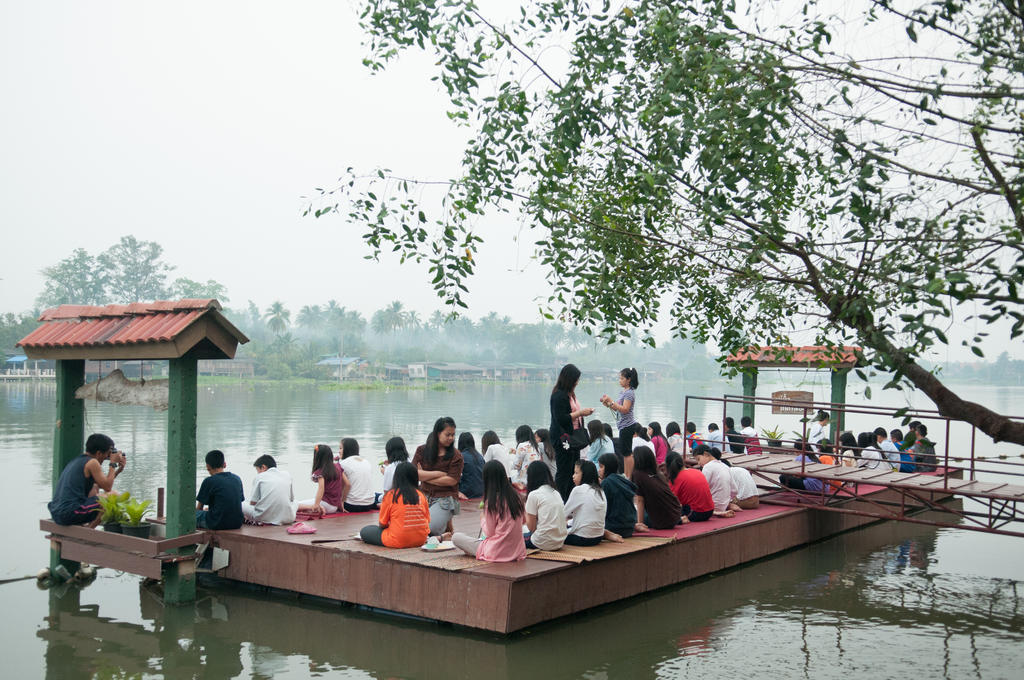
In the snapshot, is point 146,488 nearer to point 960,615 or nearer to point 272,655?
point 272,655

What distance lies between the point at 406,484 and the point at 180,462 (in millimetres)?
2017

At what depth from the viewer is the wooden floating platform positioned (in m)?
7.21

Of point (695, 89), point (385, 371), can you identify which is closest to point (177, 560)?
point (695, 89)

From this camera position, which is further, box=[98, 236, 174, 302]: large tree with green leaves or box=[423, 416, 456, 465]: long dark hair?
box=[98, 236, 174, 302]: large tree with green leaves

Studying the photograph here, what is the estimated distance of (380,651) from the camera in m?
7.10

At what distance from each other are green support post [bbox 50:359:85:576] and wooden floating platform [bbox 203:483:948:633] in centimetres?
159

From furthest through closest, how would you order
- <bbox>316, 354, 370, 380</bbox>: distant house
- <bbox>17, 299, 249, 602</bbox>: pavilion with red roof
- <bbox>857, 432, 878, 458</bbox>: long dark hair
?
<bbox>316, 354, 370, 380</bbox>: distant house
<bbox>857, 432, 878, 458</bbox>: long dark hair
<bbox>17, 299, 249, 602</bbox>: pavilion with red roof

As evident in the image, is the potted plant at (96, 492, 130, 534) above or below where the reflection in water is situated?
above

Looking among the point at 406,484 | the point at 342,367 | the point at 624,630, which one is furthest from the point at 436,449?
the point at 342,367

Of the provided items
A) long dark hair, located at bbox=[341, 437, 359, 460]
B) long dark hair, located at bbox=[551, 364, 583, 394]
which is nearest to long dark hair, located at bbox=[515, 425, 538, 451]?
long dark hair, located at bbox=[341, 437, 359, 460]

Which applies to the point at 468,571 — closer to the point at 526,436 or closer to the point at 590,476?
the point at 590,476

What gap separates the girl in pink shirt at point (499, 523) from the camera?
7359 millimetres

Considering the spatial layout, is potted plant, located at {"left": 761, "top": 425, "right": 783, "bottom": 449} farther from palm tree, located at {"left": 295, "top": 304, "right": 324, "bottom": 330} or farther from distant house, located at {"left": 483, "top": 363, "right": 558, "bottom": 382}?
palm tree, located at {"left": 295, "top": 304, "right": 324, "bottom": 330}

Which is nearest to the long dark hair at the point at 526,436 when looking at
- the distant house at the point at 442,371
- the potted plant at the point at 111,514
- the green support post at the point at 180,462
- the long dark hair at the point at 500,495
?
the long dark hair at the point at 500,495
